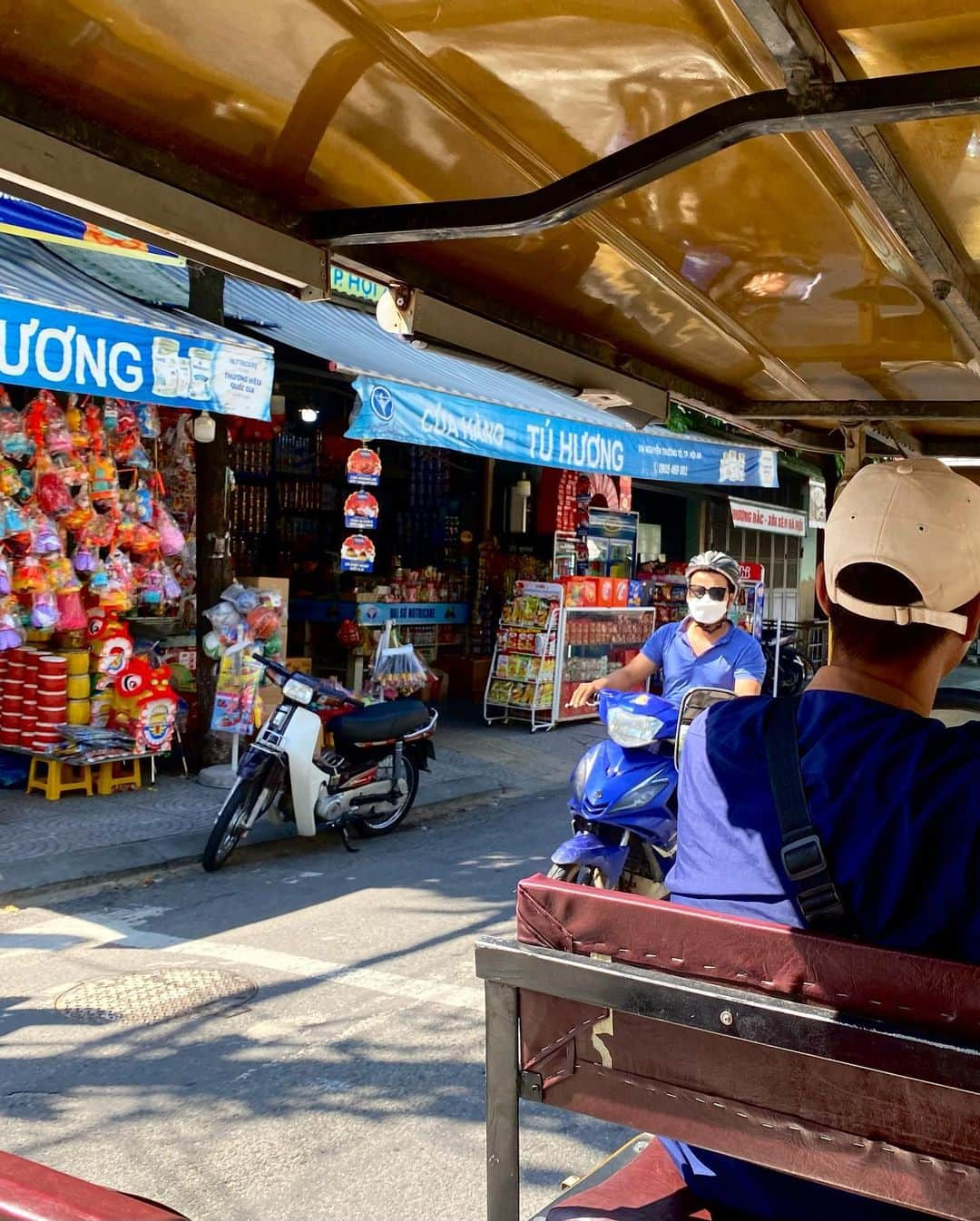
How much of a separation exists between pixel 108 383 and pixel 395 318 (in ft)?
14.1

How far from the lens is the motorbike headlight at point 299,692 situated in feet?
24.3

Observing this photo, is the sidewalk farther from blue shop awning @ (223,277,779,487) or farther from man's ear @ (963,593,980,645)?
man's ear @ (963,593,980,645)

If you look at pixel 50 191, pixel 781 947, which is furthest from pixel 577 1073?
pixel 50 191

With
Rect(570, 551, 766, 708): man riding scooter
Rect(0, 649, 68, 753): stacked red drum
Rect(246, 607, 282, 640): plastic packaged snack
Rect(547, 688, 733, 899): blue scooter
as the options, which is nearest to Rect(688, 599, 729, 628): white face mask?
Rect(570, 551, 766, 708): man riding scooter

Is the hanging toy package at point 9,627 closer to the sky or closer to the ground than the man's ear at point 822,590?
closer to the ground

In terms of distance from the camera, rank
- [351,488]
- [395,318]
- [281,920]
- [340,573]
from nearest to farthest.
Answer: [395,318] < [281,920] < [340,573] < [351,488]

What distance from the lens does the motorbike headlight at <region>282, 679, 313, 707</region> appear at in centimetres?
740

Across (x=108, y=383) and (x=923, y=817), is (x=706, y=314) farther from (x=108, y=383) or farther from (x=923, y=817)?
(x=108, y=383)

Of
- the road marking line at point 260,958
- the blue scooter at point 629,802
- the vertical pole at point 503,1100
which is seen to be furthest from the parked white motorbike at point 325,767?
the vertical pole at point 503,1100

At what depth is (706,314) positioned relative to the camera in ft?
12.4

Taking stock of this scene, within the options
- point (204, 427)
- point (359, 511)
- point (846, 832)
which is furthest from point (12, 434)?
point (846, 832)

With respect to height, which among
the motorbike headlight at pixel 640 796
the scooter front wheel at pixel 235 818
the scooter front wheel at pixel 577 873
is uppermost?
the motorbike headlight at pixel 640 796

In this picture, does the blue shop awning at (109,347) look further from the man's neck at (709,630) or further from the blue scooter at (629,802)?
the blue scooter at (629,802)

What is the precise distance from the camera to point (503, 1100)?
6.29 feet
